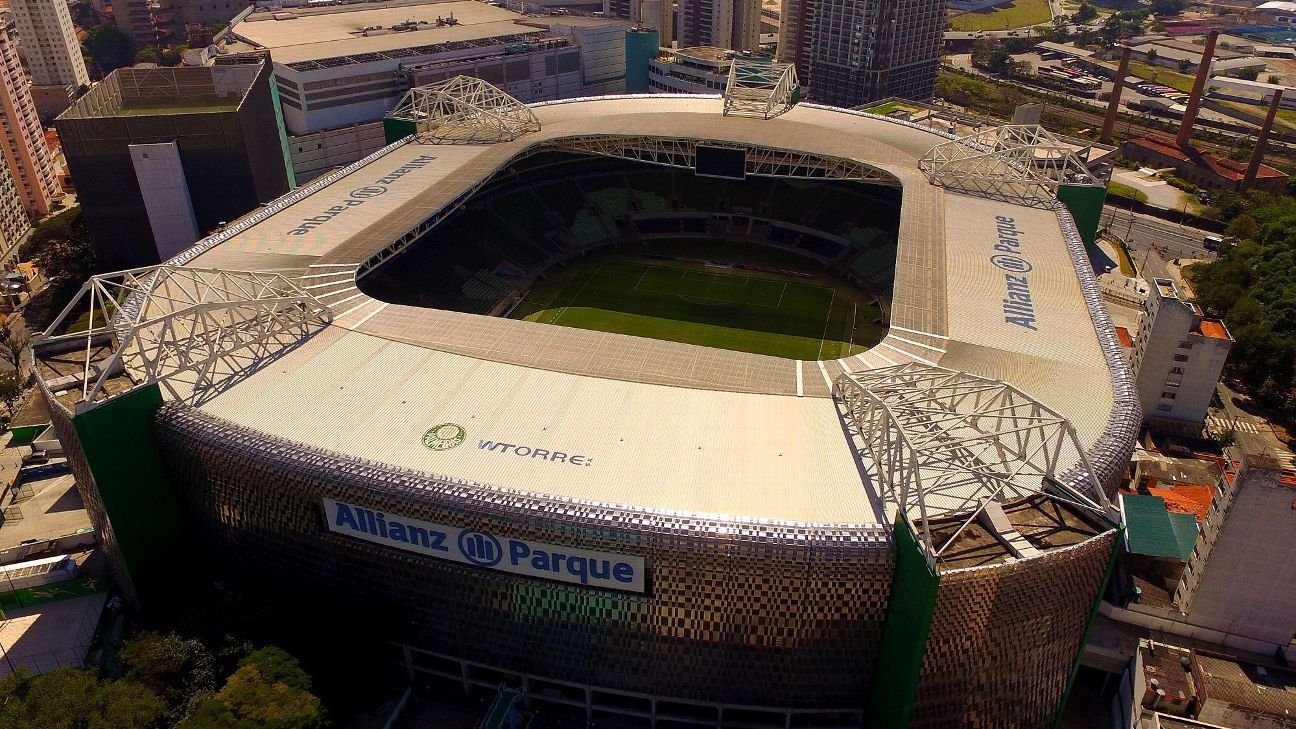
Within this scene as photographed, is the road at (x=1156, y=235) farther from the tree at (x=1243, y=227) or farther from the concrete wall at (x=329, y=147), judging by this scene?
the concrete wall at (x=329, y=147)

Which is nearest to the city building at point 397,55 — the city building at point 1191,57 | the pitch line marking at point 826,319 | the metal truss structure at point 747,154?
the metal truss structure at point 747,154

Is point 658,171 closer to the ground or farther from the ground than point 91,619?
farther from the ground

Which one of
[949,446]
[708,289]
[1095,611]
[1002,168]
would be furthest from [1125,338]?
[949,446]

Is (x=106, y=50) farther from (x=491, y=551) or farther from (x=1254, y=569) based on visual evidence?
(x=1254, y=569)

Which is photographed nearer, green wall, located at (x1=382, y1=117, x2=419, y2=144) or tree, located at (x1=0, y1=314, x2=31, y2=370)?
tree, located at (x1=0, y1=314, x2=31, y2=370)

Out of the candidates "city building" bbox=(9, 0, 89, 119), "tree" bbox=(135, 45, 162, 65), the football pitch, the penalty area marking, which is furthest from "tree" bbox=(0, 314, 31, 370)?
"tree" bbox=(135, 45, 162, 65)

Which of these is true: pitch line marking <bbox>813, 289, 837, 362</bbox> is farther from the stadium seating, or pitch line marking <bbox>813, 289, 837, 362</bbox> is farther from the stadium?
the stadium

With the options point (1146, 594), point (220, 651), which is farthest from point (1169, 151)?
point (220, 651)

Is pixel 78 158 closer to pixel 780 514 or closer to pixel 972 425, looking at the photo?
pixel 780 514
